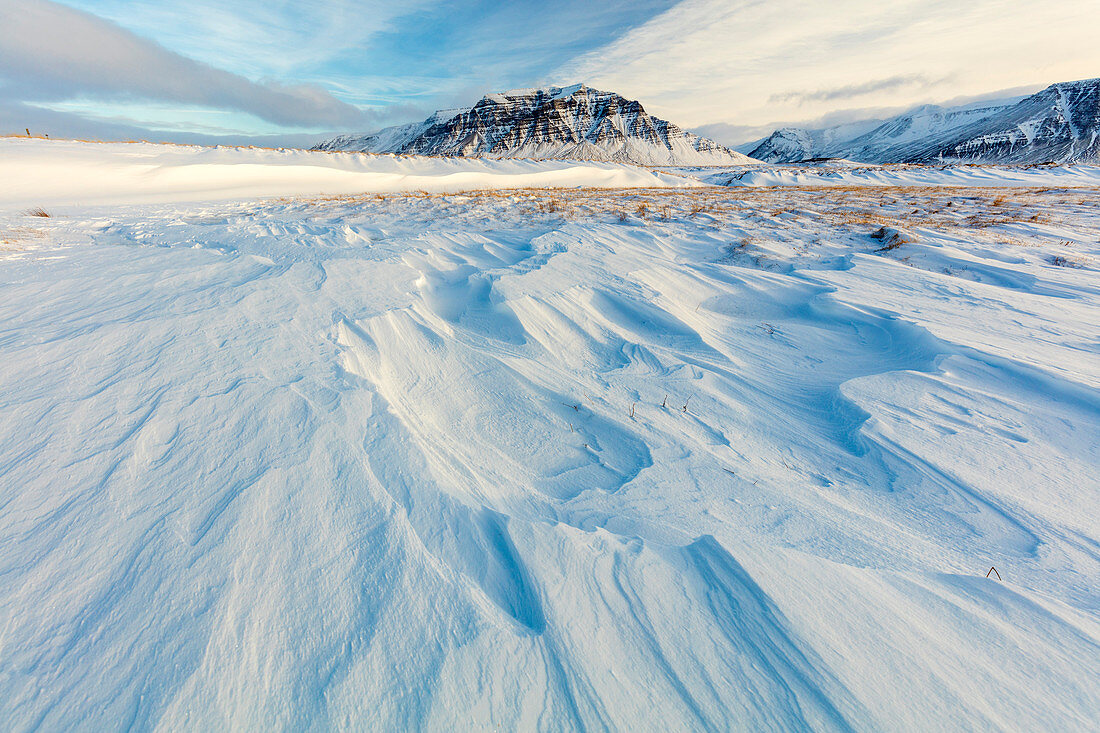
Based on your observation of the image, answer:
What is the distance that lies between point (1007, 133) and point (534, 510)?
481 feet

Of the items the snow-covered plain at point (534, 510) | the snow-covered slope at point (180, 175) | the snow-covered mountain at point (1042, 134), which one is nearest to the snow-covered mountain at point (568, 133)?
the snow-covered mountain at point (1042, 134)

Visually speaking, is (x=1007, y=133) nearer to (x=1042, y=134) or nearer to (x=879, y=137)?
(x=1042, y=134)

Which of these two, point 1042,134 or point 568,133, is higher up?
point 568,133

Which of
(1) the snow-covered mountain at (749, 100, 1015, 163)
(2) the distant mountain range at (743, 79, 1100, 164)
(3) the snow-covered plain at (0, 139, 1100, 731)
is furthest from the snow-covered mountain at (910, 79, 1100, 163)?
(3) the snow-covered plain at (0, 139, 1100, 731)

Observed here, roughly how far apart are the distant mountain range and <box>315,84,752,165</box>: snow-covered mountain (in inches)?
1970

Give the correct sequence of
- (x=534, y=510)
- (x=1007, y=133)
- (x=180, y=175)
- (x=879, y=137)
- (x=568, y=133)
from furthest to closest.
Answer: (x=879, y=137), (x=1007, y=133), (x=568, y=133), (x=180, y=175), (x=534, y=510)

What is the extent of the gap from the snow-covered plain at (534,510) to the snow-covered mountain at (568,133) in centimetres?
8986

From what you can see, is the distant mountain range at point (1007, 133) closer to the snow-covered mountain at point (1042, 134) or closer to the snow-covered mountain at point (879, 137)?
the snow-covered mountain at point (1042, 134)

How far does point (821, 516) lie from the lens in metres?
1.45

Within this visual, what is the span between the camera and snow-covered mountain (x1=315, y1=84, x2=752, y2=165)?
3344 inches

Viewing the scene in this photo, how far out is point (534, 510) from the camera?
1474 millimetres

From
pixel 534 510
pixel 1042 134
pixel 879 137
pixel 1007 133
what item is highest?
pixel 879 137

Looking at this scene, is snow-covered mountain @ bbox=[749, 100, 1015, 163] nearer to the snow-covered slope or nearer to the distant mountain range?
the distant mountain range

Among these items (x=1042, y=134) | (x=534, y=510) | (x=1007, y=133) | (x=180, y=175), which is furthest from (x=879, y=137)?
(x=534, y=510)
